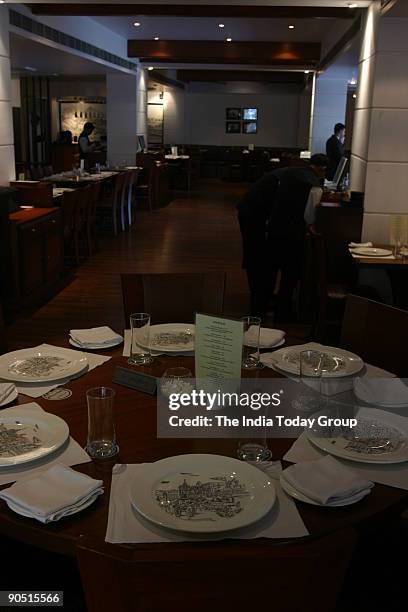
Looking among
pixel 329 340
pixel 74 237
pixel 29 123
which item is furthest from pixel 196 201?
pixel 329 340

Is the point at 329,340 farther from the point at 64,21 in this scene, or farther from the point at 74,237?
the point at 64,21

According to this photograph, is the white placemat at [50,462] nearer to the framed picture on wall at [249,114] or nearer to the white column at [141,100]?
the white column at [141,100]

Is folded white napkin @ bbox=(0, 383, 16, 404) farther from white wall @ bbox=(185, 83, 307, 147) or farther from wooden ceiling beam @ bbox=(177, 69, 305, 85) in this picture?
white wall @ bbox=(185, 83, 307, 147)

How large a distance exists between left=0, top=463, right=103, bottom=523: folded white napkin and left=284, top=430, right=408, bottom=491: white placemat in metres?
0.50

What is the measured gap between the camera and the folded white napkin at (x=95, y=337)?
232 cm

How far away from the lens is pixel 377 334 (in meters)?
2.43

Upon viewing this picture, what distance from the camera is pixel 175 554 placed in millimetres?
915

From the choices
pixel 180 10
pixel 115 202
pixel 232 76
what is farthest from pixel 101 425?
pixel 232 76

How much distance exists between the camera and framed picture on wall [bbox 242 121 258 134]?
68.9 ft

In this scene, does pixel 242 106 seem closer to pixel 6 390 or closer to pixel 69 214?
pixel 69 214

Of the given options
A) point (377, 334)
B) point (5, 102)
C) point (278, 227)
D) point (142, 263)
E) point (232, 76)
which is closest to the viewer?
point (377, 334)

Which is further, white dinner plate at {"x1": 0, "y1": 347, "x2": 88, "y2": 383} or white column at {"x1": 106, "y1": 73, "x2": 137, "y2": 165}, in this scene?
white column at {"x1": 106, "y1": 73, "x2": 137, "y2": 165}
